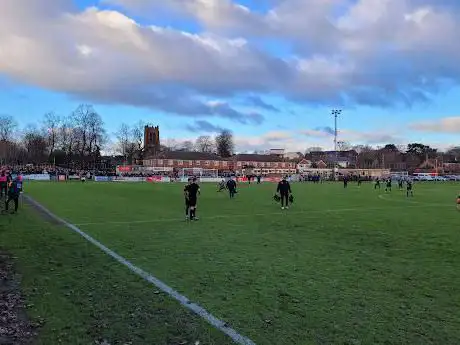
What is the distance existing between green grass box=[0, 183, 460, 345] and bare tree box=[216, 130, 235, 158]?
158 meters

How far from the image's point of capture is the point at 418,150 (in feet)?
588

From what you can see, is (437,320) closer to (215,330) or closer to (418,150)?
(215,330)

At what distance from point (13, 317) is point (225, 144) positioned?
168863 mm

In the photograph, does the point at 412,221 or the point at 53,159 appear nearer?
the point at 412,221

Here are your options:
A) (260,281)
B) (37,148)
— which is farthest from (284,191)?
(37,148)

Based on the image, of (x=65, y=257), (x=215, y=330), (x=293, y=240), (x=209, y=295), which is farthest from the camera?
(x=293, y=240)

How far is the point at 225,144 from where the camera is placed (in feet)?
573

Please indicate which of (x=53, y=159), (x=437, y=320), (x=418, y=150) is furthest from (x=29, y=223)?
(x=418, y=150)

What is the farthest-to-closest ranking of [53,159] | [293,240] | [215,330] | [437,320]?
[53,159], [293,240], [437,320], [215,330]

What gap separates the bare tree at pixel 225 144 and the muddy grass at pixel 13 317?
165403 millimetres

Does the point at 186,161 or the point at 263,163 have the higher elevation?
the point at 186,161

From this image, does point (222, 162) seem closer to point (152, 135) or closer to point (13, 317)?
point (152, 135)

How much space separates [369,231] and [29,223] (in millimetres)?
12245

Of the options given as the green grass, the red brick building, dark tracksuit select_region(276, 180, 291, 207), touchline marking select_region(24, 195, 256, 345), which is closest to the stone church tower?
the red brick building
